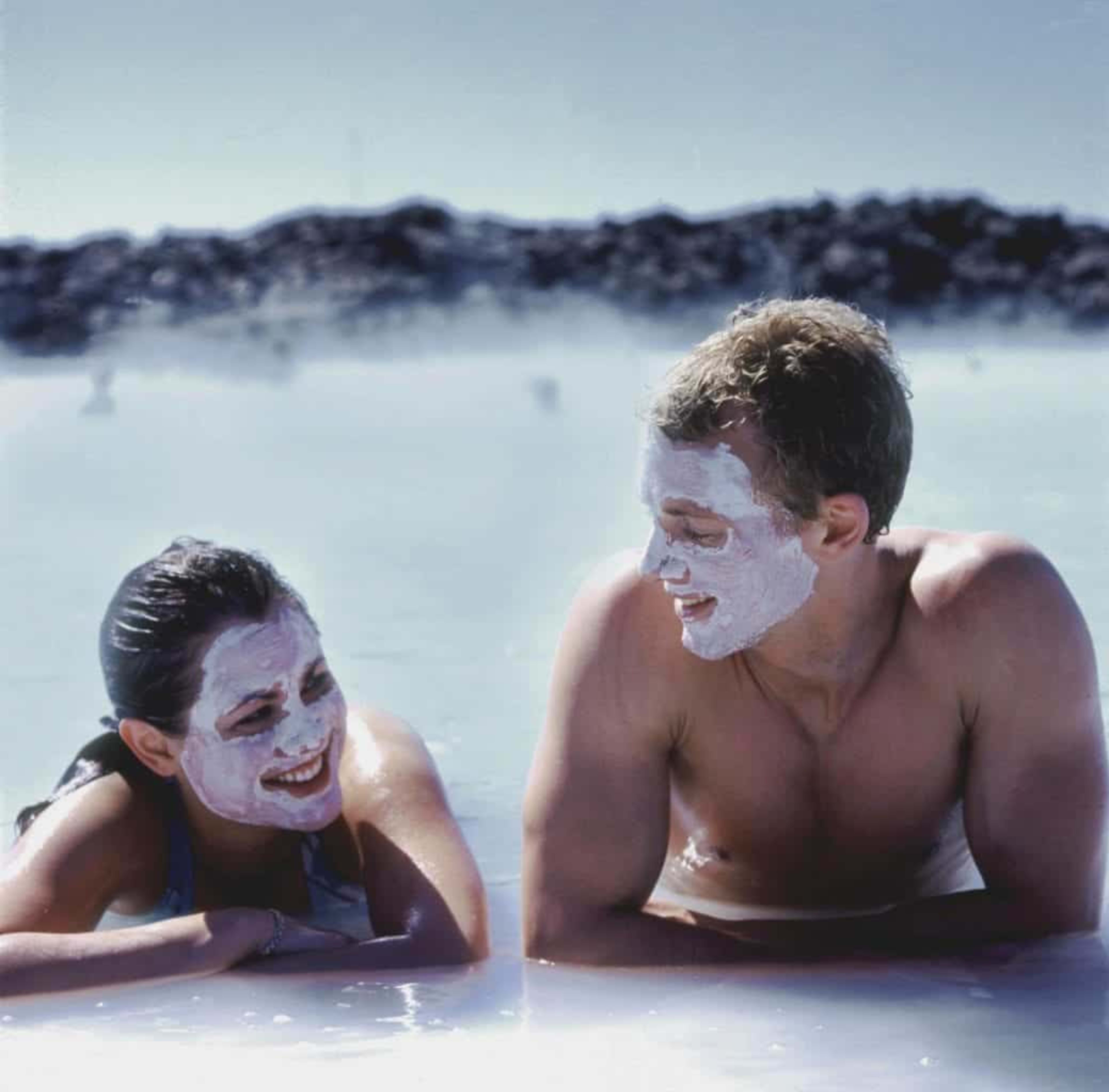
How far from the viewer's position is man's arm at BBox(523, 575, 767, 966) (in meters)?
3.07

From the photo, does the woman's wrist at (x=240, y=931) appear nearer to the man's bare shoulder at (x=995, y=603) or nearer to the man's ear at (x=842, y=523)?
the man's ear at (x=842, y=523)

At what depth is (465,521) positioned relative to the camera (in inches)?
407

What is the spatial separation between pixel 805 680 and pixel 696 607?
274 mm

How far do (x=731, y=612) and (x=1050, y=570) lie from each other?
55cm

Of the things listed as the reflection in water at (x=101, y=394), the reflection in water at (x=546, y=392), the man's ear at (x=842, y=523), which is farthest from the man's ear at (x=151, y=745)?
the reflection in water at (x=546, y=392)

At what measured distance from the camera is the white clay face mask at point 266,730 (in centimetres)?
329

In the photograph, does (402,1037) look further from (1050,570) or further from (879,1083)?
(1050,570)

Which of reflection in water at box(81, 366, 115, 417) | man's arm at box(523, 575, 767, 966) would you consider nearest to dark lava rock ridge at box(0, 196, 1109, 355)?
reflection in water at box(81, 366, 115, 417)

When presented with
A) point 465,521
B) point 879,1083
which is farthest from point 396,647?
point 879,1083

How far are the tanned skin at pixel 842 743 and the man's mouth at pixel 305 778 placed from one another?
1.44 ft

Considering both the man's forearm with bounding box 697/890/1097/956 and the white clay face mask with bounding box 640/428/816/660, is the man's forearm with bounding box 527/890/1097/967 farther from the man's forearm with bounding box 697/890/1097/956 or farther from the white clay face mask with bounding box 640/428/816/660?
the white clay face mask with bounding box 640/428/816/660

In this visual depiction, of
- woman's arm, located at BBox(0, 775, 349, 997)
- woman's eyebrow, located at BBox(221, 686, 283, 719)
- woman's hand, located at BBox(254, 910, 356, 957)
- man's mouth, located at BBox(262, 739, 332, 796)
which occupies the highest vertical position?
woman's eyebrow, located at BBox(221, 686, 283, 719)

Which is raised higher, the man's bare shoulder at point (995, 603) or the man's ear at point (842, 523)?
the man's ear at point (842, 523)

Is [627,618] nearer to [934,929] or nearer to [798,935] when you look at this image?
[798,935]
